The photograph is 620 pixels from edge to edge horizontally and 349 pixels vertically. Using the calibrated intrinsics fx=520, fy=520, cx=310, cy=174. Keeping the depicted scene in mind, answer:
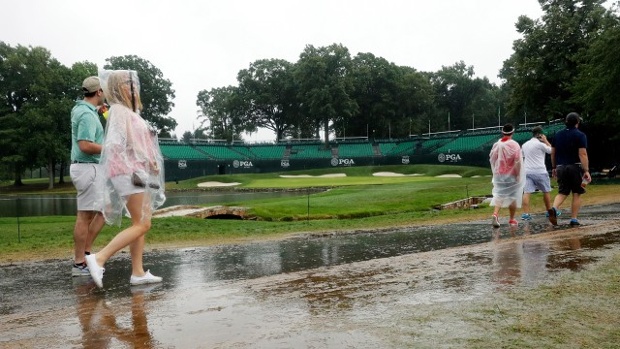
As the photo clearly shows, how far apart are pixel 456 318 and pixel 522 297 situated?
80 centimetres

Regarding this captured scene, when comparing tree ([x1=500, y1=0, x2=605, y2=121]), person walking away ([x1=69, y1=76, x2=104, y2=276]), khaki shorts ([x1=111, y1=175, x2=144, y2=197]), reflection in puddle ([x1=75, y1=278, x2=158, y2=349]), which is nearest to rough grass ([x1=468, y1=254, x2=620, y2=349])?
reflection in puddle ([x1=75, y1=278, x2=158, y2=349])

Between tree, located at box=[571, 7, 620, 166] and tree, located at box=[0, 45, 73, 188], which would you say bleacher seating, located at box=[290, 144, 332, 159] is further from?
tree, located at box=[571, 7, 620, 166]

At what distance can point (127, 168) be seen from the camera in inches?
196

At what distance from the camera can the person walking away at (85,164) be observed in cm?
569

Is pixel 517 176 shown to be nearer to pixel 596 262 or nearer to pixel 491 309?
pixel 596 262

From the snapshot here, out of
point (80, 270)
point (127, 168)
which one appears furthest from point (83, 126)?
point (80, 270)

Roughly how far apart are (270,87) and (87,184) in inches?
3234

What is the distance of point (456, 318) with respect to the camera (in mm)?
3320

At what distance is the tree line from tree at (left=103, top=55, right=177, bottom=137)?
0.57 feet

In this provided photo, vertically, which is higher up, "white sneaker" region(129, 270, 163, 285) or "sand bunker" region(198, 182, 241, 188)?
"white sneaker" region(129, 270, 163, 285)

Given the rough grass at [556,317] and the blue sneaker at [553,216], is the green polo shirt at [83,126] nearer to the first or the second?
the rough grass at [556,317]

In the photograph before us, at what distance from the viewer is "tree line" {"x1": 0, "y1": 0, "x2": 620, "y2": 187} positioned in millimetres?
32656

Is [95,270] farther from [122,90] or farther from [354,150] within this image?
[354,150]

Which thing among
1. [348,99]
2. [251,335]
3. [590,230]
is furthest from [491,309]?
[348,99]
